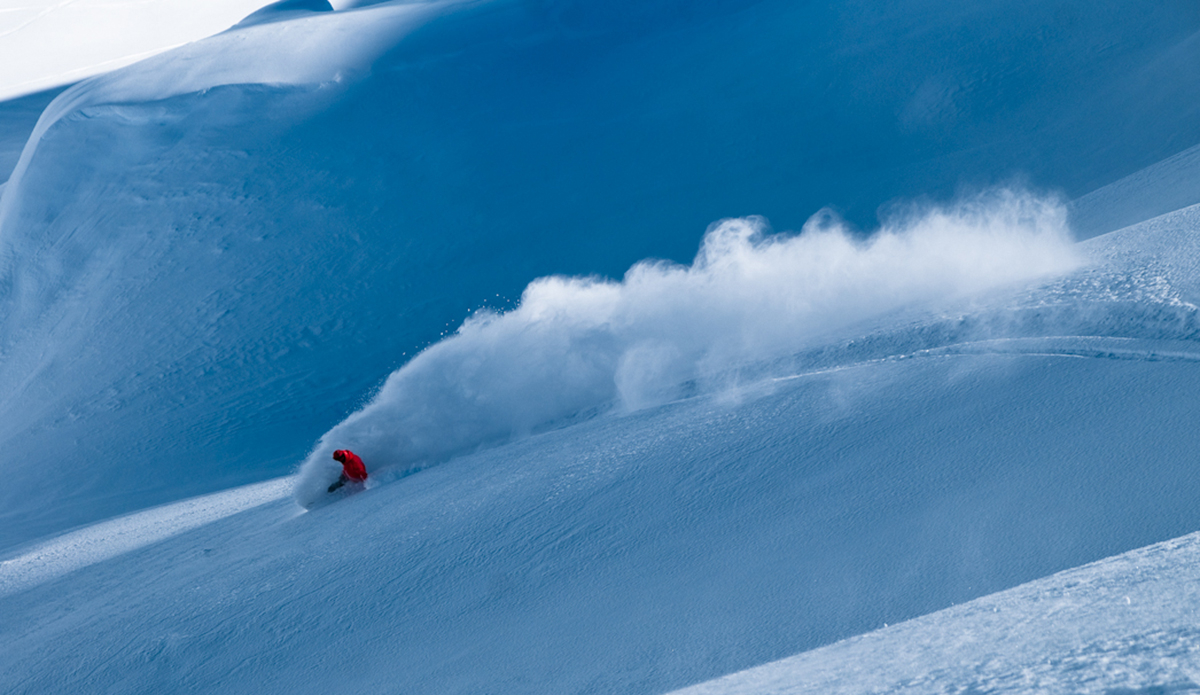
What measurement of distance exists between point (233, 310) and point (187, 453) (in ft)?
6.91

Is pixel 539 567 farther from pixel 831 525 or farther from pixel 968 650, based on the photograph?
pixel 968 650

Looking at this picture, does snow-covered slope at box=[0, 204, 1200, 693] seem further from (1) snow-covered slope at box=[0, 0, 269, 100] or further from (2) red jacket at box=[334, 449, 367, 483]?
(1) snow-covered slope at box=[0, 0, 269, 100]

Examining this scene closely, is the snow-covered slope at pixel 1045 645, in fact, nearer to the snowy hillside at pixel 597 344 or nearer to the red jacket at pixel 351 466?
the snowy hillside at pixel 597 344

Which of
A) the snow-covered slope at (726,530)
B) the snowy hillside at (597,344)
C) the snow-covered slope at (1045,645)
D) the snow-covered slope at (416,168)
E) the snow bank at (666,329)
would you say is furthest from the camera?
the snow-covered slope at (416,168)

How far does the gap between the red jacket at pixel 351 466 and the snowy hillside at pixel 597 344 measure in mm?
274

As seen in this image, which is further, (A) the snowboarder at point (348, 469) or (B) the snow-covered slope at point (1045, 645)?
Result: (A) the snowboarder at point (348, 469)

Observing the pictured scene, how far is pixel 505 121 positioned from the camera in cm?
1279

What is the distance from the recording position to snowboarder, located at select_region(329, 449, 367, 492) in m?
5.98

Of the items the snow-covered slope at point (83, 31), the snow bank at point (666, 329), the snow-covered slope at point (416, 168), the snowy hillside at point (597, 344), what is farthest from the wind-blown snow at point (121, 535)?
the snow-covered slope at point (83, 31)

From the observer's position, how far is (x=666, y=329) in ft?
22.2

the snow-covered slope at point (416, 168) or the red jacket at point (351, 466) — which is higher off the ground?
the snow-covered slope at point (416, 168)

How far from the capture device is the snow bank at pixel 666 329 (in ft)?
20.0

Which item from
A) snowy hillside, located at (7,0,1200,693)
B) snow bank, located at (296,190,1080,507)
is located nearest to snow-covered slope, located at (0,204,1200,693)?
snowy hillside, located at (7,0,1200,693)

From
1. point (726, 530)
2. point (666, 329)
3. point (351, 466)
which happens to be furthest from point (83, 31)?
point (726, 530)
